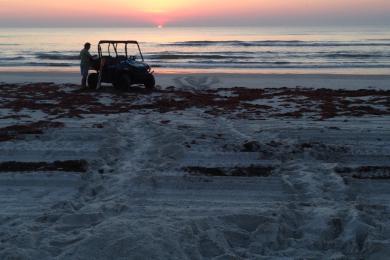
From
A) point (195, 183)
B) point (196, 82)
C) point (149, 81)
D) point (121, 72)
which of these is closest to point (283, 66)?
point (196, 82)

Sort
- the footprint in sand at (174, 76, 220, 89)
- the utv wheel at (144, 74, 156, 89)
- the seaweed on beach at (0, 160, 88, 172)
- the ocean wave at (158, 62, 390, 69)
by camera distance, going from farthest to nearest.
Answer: the ocean wave at (158, 62, 390, 69), the footprint in sand at (174, 76, 220, 89), the utv wheel at (144, 74, 156, 89), the seaweed on beach at (0, 160, 88, 172)

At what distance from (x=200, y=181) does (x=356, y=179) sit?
1.71 m

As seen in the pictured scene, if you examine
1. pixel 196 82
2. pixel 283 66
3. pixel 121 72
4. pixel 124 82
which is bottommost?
pixel 196 82

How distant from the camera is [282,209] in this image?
14.2 feet

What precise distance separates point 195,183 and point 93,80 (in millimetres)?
10012

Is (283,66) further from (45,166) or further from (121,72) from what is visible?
(45,166)

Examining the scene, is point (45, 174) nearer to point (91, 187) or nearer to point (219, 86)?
point (91, 187)

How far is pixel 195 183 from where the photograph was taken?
5.23 meters

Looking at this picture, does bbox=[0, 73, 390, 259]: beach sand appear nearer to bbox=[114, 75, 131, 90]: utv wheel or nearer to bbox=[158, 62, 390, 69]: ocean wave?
bbox=[114, 75, 131, 90]: utv wheel

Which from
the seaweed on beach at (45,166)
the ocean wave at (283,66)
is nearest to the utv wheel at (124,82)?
the seaweed on beach at (45,166)

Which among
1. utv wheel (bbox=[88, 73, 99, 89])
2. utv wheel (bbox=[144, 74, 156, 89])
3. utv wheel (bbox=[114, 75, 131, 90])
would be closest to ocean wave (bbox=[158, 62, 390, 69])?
utv wheel (bbox=[144, 74, 156, 89])

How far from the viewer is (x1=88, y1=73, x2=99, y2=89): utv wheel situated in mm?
14469

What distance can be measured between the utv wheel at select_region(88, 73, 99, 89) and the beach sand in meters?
4.44

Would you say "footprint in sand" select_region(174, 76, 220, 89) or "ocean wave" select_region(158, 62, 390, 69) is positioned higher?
"ocean wave" select_region(158, 62, 390, 69)
